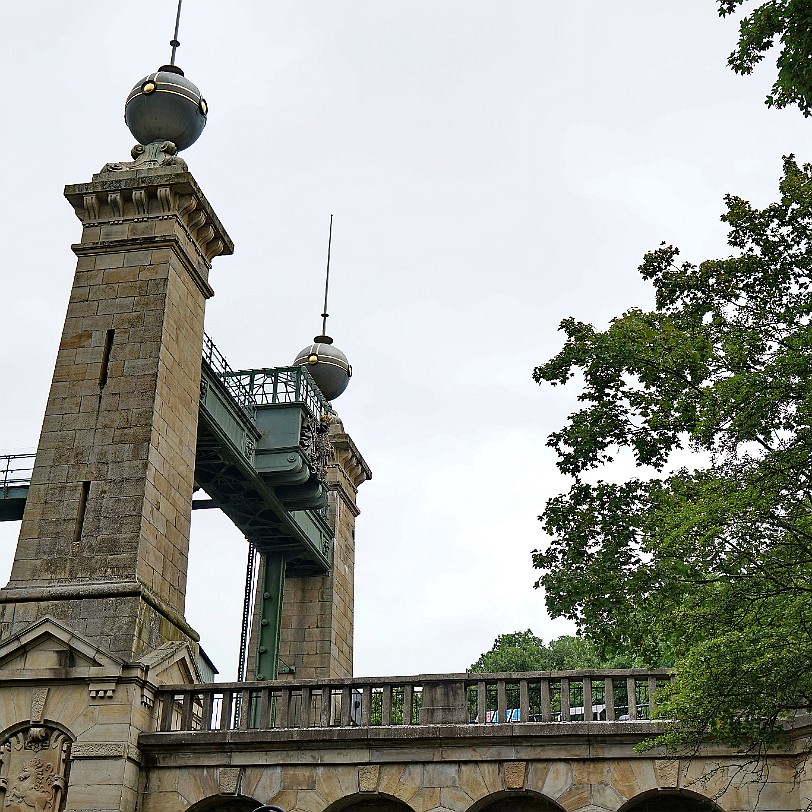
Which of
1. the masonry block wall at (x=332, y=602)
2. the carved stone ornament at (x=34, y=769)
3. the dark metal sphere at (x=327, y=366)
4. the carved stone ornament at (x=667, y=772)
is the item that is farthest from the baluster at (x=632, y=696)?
the dark metal sphere at (x=327, y=366)

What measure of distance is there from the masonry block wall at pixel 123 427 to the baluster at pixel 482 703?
5993 mm

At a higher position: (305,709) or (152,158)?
(152,158)

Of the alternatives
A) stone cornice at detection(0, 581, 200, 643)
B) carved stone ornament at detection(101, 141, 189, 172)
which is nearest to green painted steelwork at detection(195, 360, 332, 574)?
carved stone ornament at detection(101, 141, 189, 172)

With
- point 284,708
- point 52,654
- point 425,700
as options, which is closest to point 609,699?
Answer: point 425,700

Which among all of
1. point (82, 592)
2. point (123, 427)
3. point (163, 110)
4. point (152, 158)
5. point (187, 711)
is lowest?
point (187, 711)

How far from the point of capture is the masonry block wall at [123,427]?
20.2 metres

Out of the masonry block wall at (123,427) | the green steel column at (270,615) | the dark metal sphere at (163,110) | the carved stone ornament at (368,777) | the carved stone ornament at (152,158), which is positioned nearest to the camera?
the carved stone ornament at (368,777)

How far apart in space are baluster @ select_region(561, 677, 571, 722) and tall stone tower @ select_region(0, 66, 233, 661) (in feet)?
24.1

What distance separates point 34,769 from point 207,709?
296 centimetres

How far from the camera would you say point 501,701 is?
1842 cm

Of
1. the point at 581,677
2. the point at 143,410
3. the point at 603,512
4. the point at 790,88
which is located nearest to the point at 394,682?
the point at 581,677

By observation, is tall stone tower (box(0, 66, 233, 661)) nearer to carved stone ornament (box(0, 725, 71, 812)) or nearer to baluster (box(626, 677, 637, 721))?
carved stone ornament (box(0, 725, 71, 812))

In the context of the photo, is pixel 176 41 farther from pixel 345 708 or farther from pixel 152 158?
pixel 345 708

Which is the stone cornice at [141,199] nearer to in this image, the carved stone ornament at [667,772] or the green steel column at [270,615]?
the green steel column at [270,615]
